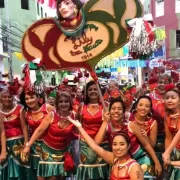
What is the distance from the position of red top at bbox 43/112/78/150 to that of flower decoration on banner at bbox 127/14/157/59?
113 cm

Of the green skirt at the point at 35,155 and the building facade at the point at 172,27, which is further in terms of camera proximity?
the building facade at the point at 172,27

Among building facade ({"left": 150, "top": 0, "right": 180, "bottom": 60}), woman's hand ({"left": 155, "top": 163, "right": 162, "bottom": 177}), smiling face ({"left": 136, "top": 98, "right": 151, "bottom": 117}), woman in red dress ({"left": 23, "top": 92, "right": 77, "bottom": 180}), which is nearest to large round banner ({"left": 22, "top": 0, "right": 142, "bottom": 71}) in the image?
woman in red dress ({"left": 23, "top": 92, "right": 77, "bottom": 180})

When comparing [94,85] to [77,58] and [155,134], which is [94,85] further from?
[155,134]

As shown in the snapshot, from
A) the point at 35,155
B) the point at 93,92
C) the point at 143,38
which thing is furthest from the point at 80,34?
the point at 35,155

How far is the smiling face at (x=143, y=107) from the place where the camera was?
446cm

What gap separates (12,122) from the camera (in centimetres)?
507

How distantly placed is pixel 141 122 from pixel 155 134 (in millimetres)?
214

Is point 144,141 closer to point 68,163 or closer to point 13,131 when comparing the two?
point 68,163

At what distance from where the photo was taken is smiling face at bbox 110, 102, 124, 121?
4.17 meters

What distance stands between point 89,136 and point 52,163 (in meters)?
0.90

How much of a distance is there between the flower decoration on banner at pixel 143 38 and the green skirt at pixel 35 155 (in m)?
1.86

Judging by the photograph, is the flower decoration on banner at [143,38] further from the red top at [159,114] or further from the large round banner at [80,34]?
the red top at [159,114]

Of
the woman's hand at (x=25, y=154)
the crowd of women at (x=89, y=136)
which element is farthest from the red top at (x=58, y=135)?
the woman's hand at (x=25, y=154)

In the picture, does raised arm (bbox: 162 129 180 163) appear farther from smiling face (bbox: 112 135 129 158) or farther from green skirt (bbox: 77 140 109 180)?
green skirt (bbox: 77 140 109 180)
